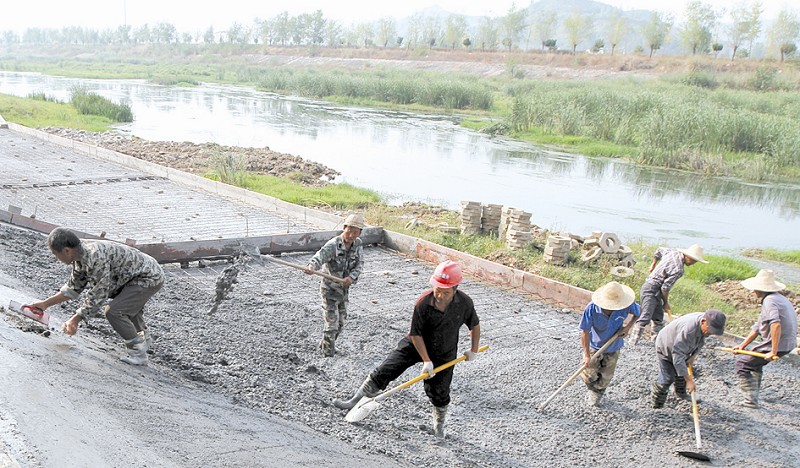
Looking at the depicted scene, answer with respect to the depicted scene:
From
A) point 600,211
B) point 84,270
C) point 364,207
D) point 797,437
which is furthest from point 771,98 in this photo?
point 84,270

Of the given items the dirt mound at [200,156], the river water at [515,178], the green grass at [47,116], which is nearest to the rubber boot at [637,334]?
the river water at [515,178]

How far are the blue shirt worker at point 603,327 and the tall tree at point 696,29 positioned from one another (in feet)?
224

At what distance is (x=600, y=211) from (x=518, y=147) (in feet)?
29.7

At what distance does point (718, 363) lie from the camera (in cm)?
637

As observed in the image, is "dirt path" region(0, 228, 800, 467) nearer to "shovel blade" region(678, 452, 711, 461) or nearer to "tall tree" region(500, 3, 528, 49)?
"shovel blade" region(678, 452, 711, 461)

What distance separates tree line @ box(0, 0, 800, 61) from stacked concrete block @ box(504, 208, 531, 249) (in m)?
53.3

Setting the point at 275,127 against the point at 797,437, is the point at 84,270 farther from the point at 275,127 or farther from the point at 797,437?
the point at 275,127

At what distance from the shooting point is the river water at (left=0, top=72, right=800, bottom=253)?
14.0 m

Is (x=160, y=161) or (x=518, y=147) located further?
(x=518, y=147)

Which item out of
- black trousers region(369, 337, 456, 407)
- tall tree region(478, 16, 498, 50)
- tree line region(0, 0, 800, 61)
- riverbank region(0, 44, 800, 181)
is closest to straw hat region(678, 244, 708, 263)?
black trousers region(369, 337, 456, 407)

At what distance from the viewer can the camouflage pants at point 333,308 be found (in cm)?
563

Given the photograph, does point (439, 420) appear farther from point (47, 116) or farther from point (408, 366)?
point (47, 116)

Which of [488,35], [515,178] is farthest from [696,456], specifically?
[488,35]

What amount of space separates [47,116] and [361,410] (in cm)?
2208
